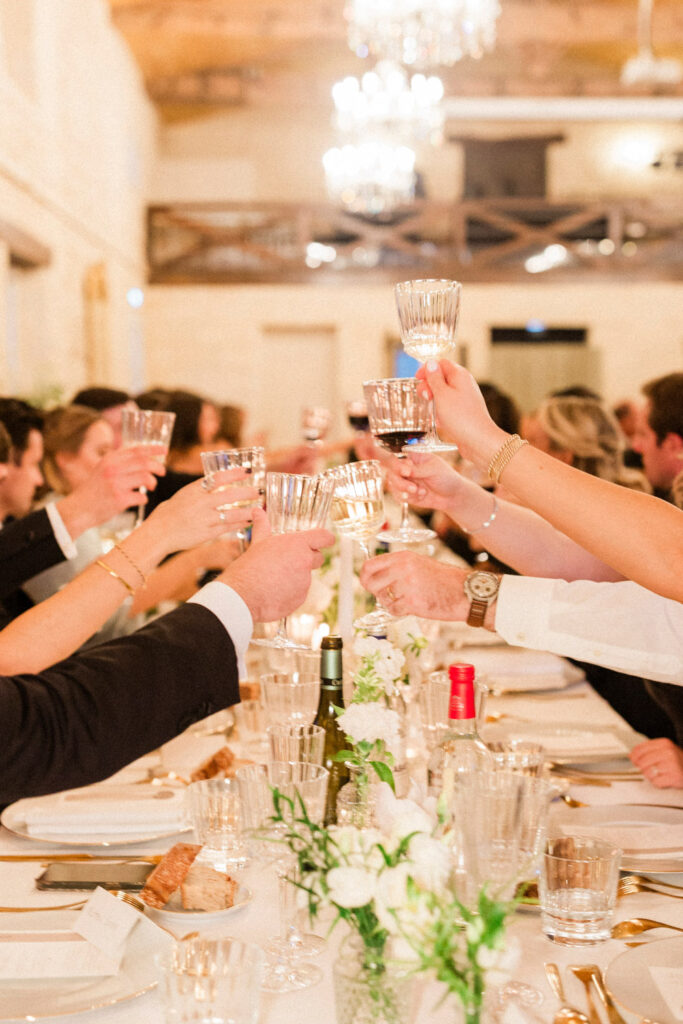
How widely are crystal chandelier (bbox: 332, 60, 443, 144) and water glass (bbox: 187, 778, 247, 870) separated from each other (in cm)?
772

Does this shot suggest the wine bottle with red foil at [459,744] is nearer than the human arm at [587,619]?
Yes

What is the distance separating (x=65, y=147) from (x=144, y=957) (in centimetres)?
820

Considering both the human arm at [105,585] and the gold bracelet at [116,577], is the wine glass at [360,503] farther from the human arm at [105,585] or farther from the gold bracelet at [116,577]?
the gold bracelet at [116,577]

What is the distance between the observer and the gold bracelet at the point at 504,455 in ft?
4.64

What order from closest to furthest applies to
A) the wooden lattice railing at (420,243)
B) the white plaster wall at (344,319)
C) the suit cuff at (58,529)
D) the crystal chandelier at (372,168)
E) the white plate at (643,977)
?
the white plate at (643,977) → the suit cuff at (58,529) → the crystal chandelier at (372,168) → the wooden lattice railing at (420,243) → the white plaster wall at (344,319)

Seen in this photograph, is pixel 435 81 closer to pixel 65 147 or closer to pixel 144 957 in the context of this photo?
pixel 65 147

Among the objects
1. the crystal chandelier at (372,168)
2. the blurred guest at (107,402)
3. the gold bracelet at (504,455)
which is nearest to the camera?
the gold bracelet at (504,455)

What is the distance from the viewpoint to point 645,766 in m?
1.75

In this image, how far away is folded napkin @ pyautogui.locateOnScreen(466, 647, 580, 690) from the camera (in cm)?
253

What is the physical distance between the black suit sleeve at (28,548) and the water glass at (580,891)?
1.52 metres

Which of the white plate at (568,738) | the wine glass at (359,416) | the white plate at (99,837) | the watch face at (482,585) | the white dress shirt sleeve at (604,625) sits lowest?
the white plate at (99,837)

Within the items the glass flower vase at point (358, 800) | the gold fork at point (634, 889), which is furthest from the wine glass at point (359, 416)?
the gold fork at point (634, 889)

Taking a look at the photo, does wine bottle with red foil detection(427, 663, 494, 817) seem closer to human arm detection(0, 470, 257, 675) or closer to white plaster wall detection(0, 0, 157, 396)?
human arm detection(0, 470, 257, 675)

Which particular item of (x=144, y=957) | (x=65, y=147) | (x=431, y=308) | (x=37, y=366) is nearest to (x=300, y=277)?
(x=65, y=147)
